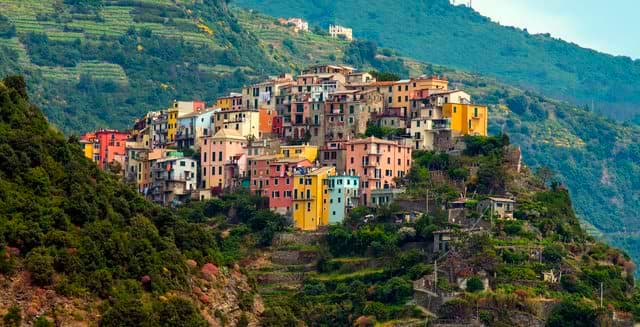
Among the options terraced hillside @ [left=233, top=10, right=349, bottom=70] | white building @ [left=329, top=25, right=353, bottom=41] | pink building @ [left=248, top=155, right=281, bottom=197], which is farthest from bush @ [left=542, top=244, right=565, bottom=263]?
white building @ [left=329, top=25, right=353, bottom=41]

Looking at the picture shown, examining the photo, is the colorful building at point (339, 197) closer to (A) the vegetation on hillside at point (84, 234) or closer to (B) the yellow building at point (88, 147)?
(B) the yellow building at point (88, 147)

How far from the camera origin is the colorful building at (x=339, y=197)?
97500 mm

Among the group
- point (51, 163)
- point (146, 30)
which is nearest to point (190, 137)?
point (51, 163)

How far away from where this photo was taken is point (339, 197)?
320ft

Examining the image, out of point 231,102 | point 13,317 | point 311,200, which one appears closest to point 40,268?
point 13,317

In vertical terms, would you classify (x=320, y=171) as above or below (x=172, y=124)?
below

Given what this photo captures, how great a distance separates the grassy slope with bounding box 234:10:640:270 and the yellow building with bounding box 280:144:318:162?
66566 millimetres

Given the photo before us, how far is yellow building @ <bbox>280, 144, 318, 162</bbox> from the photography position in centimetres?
10100

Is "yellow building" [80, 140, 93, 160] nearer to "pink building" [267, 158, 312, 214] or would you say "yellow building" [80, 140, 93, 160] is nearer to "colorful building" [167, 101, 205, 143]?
"colorful building" [167, 101, 205, 143]

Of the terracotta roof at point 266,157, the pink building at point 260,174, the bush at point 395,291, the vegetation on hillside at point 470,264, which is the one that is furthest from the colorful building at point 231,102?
the bush at point 395,291

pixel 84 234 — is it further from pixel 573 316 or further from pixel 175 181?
pixel 175 181

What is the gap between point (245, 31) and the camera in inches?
7037

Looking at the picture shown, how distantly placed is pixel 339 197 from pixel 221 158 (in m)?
8.21

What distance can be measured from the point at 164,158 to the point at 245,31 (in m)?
75.1
